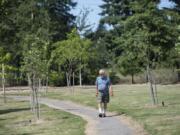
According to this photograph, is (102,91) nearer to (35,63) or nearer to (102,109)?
(102,109)

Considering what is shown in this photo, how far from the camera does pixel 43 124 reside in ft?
68.2

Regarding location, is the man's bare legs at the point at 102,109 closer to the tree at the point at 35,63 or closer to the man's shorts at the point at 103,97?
the man's shorts at the point at 103,97

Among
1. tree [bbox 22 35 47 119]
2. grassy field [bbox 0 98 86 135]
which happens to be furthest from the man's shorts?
tree [bbox 22 35 47 119]

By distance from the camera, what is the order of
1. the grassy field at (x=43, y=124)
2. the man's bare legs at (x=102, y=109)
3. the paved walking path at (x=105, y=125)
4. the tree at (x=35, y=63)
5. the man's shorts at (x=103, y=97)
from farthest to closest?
the tree at (x=35, y=63), the man's shorts at (x=103, y=97), the man's bare legs at (x=102, y=109), the grassy field at (x=43, y=124), the paved walking path at (x=105, y=125)

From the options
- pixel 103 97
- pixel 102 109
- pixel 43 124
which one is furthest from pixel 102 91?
pixel 43 124

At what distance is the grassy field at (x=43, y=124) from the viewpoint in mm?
18312

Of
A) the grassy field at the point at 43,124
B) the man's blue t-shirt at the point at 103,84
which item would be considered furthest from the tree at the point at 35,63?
the man's blue t-shirt at the point at 103,84

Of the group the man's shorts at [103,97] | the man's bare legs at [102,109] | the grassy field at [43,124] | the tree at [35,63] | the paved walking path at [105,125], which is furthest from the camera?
the tree at [35,63]

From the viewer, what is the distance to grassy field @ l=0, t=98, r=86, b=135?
1831 cm

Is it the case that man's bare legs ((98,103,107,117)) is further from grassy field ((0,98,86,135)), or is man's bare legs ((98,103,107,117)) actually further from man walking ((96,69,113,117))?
grassy field ((0,98,86,135))

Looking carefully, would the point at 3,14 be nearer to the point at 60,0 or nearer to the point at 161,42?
the point at 161,42

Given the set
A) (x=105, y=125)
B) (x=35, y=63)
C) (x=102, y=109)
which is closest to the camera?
(x=105, y=125)

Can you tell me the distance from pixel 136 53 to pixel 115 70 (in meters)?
45.8

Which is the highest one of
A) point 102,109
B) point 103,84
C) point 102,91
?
point 103,84
